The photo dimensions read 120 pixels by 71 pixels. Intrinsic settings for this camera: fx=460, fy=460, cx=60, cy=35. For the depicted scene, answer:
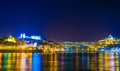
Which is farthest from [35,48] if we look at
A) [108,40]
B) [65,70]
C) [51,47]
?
[65,70]

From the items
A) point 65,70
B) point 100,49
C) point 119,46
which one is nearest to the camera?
point 65,70

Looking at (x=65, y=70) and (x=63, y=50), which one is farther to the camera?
(x=63, y=50)

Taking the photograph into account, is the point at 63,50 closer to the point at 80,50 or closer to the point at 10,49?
the point at 80,50

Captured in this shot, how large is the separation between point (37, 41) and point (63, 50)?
10.3 m

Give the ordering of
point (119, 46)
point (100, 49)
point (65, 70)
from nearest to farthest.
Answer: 1. point (65, 70)
2. point (119, 46)
3. point (100, 49)

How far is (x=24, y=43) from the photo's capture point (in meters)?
148

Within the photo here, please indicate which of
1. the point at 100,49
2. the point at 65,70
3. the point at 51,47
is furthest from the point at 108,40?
the point at 65,70

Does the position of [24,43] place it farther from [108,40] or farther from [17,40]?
[108,40]

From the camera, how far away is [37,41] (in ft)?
500

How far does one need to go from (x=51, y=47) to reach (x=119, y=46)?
22.0 metres

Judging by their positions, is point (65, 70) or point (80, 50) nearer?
point (65, 70)

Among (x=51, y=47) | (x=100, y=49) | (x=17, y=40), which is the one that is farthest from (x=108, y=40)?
(x=17, y=40)

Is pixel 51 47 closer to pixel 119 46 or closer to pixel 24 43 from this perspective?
pixel 24 43

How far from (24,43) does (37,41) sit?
19.5 ft
